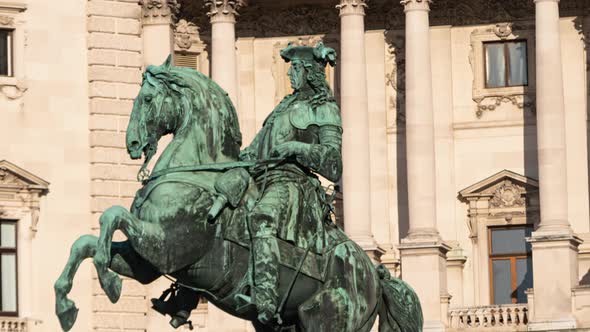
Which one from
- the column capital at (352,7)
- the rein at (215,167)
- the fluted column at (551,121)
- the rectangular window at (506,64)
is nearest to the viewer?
the rein at (215,167)

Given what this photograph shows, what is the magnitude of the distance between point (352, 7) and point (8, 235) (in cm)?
824

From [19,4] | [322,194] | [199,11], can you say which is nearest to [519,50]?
[199,11]

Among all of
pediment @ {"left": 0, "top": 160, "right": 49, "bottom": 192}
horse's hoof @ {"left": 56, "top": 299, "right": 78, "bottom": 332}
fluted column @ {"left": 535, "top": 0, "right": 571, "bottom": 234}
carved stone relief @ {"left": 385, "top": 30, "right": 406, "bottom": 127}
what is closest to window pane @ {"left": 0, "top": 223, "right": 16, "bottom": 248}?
pediment @ {"left": 0, "top": 160, "right": 49, "bottom": 192}

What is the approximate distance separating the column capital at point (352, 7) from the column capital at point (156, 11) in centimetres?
351

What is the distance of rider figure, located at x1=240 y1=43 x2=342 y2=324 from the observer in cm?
1557

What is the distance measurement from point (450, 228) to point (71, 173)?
774 centimetres

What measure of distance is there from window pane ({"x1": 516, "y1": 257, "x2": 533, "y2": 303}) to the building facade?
0.09 feet

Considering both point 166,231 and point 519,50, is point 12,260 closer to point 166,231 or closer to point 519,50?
point 519,50

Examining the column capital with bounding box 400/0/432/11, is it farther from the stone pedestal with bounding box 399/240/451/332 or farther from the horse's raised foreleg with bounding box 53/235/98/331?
the horse's raised foreleg with bounding box 53/235/98/331

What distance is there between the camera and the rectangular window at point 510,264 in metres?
46.0

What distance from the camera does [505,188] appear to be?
46250 millimetres

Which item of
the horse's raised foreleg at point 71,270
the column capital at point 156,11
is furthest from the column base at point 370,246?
the horse's raised foreleg at point 71,270

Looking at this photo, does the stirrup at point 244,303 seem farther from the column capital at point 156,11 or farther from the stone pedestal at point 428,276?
the column capital at point 156,11

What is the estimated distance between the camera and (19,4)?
150ft
